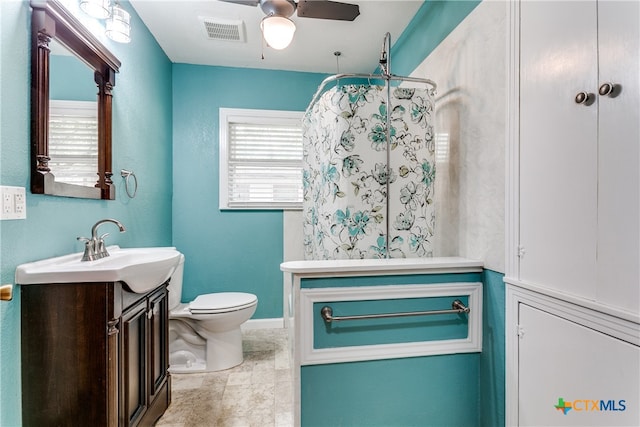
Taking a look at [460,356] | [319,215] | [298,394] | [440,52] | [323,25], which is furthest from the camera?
[323,25]

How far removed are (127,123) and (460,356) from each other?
7.84 ft

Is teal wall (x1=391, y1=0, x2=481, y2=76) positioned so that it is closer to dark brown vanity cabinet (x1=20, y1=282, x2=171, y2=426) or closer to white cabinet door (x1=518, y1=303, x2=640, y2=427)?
white cabinet door (x1=518, y1=303, x2=640, y2=427)

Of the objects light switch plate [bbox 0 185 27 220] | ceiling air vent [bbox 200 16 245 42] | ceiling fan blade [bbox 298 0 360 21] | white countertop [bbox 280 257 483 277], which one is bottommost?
white countertop [bbox 280 257 483 277]

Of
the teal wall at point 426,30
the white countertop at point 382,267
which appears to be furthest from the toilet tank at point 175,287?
the teal wall at point 426,30

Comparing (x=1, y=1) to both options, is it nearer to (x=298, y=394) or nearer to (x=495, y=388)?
(x=298, y=394)

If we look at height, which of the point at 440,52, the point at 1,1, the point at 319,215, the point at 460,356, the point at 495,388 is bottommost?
the point at 495,388

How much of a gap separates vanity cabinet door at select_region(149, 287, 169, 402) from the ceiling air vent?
6.35 ft

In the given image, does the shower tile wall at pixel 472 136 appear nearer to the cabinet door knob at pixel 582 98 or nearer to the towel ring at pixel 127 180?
the cabinet door knob at pixel 582 98

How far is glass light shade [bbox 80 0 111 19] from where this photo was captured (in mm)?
1489

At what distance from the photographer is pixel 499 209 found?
139 cm

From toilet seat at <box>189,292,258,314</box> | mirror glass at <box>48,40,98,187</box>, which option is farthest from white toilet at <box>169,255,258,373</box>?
mirror glass at <box>48,40,98,187</box>

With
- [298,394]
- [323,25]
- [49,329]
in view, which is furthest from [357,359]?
[323,25]

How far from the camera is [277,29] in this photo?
1607mm

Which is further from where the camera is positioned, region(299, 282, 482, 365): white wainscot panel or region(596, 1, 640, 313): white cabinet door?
region(299, 282, 482, 365): white wainscot panel
